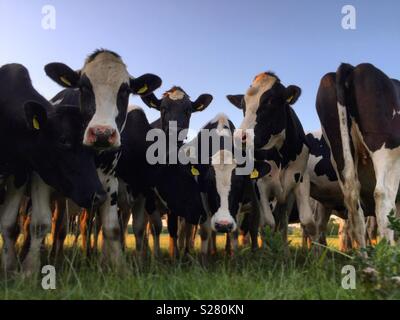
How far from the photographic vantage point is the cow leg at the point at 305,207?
26.3 ft

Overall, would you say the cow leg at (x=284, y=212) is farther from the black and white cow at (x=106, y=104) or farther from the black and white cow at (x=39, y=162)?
the black and white cow at (x=39, y=162)

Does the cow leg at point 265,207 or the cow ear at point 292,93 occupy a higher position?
the cow ear at point 292,93

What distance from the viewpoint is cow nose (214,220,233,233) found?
681 centimetres

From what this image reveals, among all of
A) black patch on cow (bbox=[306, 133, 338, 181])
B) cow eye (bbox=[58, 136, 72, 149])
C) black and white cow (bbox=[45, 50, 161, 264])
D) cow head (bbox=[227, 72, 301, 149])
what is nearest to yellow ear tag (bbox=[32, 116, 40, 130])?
cow eye (bbox=[58, 136, 72, 149])

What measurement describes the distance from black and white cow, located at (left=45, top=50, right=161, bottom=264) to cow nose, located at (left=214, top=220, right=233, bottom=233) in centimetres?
145

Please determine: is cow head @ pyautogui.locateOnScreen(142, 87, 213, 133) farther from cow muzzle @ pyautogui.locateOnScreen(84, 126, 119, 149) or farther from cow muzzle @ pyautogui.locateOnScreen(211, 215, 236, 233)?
cow muzzle @ pyautogui.locateOnScreen(84, 126, 119, 149)

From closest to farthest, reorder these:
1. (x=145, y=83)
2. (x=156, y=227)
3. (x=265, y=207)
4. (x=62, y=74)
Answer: (x=62, y=74) < (x=145, y=83) < (x=265, y=207) < (x=156, y=227)

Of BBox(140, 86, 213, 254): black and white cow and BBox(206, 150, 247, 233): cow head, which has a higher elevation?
BBox(140, 86, 213, 254): black and white cow

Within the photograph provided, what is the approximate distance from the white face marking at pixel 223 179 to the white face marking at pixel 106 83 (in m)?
2.13

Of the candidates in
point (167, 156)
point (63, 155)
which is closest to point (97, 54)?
point (63, 155)

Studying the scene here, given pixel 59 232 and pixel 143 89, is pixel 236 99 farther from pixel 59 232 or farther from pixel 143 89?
pixel 59 232

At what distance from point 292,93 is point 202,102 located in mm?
2627

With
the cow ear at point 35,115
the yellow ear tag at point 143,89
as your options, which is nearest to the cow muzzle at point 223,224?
the yellow ear tag at point 143,89

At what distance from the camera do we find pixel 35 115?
6.07 meters
